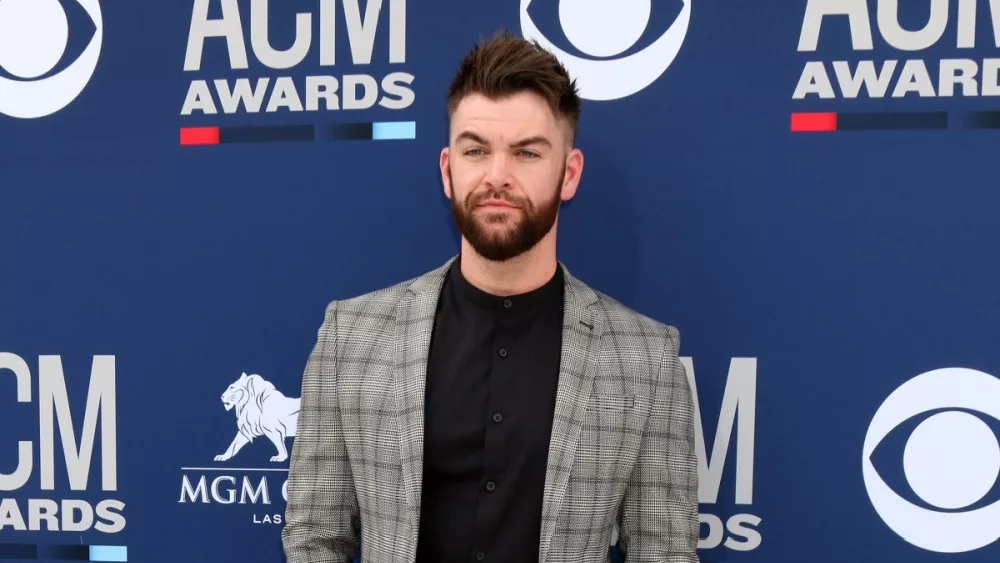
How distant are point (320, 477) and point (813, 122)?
1359 millimetres

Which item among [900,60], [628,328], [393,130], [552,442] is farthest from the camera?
[393,130]

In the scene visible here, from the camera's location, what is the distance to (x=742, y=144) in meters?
1.76

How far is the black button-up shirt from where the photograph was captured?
1.35 meters

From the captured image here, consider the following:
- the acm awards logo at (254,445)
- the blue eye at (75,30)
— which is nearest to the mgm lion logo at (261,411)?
the acm awards logo at (254,445)

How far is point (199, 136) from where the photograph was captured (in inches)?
73.7

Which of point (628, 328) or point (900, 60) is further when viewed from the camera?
point (900, 60)

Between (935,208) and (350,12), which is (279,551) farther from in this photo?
(935,208)

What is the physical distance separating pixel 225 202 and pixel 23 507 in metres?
0.97

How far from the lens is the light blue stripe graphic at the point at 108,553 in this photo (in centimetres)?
192

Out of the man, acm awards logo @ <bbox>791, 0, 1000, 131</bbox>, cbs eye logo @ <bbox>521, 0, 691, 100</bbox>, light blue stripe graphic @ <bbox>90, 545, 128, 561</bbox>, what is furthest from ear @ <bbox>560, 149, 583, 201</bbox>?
light blue stripe graphic @ <bbox>90, 545, 128, 561</bbox>

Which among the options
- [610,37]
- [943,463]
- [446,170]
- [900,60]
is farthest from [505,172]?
[943,463]

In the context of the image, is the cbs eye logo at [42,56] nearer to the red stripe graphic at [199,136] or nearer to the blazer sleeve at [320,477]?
the red stripe graphic at [199,136]

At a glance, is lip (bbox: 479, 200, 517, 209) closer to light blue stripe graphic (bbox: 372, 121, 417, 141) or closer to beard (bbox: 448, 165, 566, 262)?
beard (bbox: 448, 165, 566, 262)

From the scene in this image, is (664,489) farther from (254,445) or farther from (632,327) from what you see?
(254,445)
